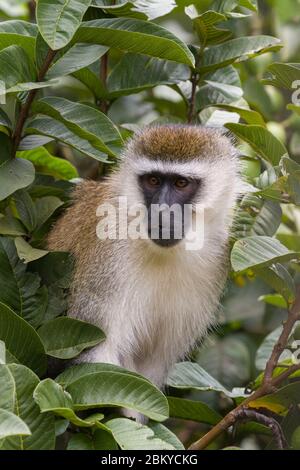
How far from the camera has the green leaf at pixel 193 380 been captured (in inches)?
161

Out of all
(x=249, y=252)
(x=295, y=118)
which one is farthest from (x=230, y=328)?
(x=249, y=252)

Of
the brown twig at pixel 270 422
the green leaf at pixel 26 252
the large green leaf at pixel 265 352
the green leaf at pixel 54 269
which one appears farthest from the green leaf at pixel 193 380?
the green leaf at pixel 26 252

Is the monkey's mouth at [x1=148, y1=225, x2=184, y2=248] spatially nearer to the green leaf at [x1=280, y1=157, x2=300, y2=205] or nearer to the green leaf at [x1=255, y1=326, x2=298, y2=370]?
the green leaf at [x1=280, y1=157, x2=300, y2=205]

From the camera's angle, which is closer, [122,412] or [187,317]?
[122,412]

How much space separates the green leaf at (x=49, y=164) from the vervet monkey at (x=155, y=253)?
0.69ft

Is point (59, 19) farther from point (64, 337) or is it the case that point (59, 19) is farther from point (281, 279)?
point (281, 279)

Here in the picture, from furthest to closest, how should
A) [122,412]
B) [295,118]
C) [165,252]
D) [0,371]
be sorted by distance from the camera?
[295,118] < [165,252] < [122,412] < [0,371]

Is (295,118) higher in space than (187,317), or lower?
higher

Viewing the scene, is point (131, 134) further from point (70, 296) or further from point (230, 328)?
point (230, 328)

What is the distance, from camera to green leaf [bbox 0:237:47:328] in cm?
371

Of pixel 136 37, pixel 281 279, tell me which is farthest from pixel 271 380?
pixel 136 37

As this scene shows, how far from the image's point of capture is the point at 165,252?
161 inches

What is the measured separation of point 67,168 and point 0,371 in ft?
5.91

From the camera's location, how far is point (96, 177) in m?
4.78
